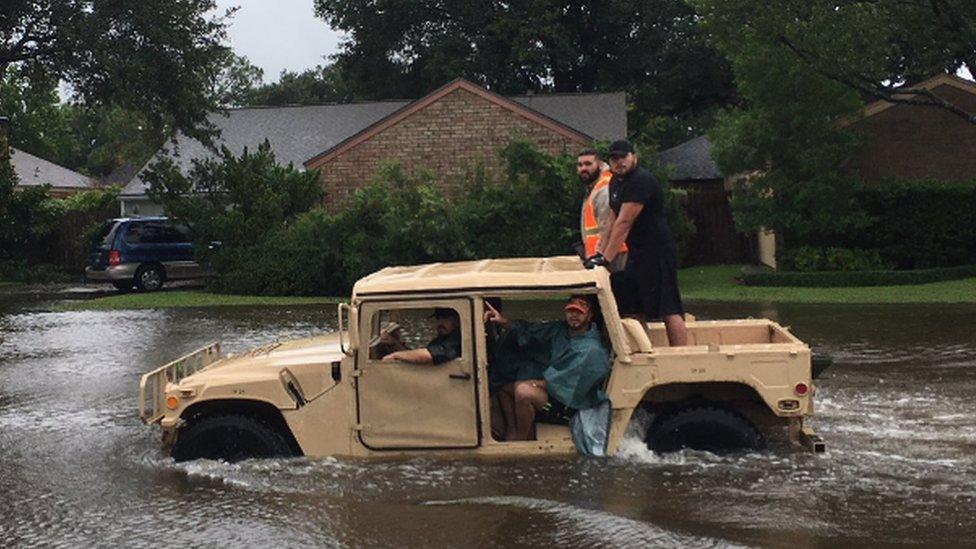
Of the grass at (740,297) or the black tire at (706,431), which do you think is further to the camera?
the grass at (740,297)

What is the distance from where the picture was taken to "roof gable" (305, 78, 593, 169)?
3056 centimetres

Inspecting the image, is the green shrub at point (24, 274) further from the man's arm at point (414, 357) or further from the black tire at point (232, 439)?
the man's arm at point (414, 357)

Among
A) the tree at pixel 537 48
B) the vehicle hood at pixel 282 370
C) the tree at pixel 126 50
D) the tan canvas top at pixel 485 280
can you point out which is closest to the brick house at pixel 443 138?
the tree at pixel 126 50

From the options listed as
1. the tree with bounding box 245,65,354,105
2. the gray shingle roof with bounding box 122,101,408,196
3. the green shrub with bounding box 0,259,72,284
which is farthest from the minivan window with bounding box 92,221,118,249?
the tree with bounding box 245,65,354,105

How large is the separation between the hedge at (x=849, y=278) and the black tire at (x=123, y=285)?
13.4 m

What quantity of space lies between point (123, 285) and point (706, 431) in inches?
870

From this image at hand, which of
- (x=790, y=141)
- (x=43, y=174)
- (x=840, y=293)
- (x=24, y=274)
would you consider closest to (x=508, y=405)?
(x=840, y=293)

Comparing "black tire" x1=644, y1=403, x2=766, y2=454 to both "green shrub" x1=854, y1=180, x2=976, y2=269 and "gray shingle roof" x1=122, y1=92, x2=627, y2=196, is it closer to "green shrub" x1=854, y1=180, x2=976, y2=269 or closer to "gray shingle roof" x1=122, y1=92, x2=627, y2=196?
"green shrub" x1=854, y1=180, x2=976, y2=269

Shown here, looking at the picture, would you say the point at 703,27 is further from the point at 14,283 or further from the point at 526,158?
the point at 14,283

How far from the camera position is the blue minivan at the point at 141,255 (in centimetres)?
2755

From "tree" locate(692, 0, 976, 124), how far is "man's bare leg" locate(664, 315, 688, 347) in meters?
17.0

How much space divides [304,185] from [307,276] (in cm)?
288

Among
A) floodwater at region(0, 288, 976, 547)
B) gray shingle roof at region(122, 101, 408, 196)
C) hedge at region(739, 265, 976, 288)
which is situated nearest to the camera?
floodwater at region(0, 288, 976, 547)

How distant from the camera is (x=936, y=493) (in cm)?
775
